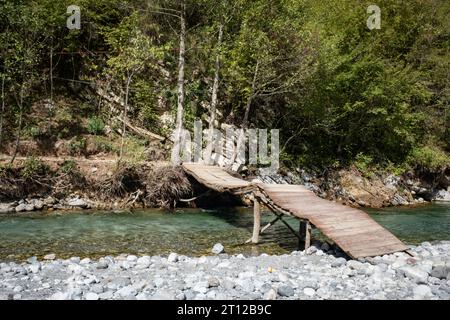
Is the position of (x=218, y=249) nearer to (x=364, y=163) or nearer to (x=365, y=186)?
(x=365, y=186)

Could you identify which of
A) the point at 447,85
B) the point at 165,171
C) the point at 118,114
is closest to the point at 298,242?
the point at 165,171

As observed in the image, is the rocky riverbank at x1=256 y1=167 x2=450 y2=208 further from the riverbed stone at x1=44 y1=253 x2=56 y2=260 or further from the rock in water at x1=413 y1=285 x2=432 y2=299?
the rock in water at x1=413 y1=285 x2=432 y2=299

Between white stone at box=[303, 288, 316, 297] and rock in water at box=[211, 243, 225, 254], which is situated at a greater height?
white stone at box=[303, 288, 316, 297]

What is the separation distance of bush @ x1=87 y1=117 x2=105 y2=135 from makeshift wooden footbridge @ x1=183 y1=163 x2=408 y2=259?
8.25 metres

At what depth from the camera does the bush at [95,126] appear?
19.3 meters

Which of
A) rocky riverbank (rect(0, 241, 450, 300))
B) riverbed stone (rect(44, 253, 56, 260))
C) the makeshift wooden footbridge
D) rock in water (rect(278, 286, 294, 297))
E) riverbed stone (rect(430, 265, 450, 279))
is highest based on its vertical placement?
the makeshift wooden footbridge

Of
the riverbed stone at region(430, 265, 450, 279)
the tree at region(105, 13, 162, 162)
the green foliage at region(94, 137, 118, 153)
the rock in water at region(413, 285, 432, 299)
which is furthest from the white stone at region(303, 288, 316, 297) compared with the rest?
the green foliage at region(94, 137, 118, 153)

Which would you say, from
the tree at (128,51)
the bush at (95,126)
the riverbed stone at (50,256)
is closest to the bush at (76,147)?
the bush at (95,126)

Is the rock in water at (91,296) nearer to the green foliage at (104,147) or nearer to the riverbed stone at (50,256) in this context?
the riverbed stone at (50,256)

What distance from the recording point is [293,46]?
19422mm

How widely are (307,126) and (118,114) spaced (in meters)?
10.5

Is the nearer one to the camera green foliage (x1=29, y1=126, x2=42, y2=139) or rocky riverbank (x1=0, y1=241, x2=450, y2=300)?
rocky riverbank (x1=0, y1=241, x2=450, y2=300)

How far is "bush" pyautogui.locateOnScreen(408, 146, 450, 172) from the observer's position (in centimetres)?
2302

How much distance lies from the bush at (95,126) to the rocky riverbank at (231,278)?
36.2 ft
